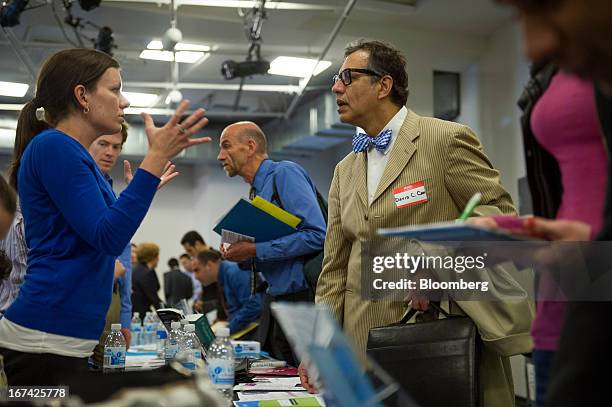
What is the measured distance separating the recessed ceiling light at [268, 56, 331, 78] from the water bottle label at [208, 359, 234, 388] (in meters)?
7.35

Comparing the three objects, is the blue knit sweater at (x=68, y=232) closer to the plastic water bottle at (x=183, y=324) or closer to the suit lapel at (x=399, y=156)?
the suit lapel at (x=399, y=156)

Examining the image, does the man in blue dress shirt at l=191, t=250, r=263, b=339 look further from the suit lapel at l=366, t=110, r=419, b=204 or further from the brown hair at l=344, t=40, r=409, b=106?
the suit lapel at l=366, t=110, r=419, b=204

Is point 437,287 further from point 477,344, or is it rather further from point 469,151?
→ point 469,151

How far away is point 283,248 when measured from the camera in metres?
3.55

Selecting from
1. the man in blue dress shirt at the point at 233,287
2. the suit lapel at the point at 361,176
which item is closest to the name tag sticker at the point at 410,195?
the suit lapel at the point at 361,176

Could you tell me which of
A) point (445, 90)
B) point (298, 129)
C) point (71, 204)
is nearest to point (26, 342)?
point (71, 204)

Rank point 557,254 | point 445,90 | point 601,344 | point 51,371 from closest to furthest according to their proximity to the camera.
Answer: point 601,344 < point 557,254 < point 51,371 < point 445,90

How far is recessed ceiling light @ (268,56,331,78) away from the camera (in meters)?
9.16

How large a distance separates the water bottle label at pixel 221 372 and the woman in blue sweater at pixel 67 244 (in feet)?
1.01

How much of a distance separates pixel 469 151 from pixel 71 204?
122 cm

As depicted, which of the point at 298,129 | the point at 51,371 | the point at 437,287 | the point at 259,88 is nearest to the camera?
the point at 51,371

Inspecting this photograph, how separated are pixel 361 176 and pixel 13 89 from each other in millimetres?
8913

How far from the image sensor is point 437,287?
1999 millimetres

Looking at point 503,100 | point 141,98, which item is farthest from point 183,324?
point 141,98
